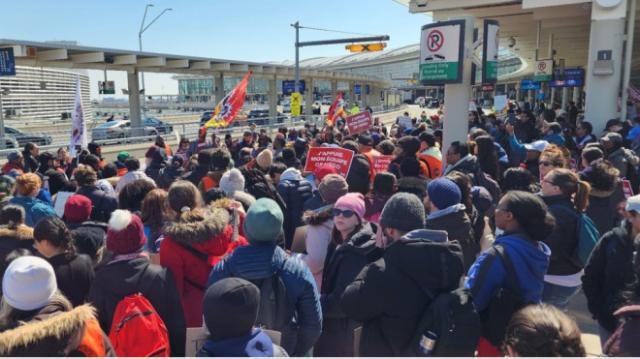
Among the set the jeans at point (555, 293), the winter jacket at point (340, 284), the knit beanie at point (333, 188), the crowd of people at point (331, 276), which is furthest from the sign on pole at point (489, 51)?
the winter jacket at point (340, 284)

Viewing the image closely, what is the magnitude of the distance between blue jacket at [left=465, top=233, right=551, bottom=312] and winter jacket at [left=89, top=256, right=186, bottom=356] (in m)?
1.83

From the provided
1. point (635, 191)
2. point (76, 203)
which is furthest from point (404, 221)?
point (635, 191)

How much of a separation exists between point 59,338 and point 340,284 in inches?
74.3

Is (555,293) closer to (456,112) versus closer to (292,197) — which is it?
(292,197)

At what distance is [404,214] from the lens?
3240mm

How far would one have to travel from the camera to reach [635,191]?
24.7ft

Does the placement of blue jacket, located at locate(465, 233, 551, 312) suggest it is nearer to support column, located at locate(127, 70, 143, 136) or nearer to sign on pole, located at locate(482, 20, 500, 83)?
sign on pole, located at locate(482, 20, 500, 83)

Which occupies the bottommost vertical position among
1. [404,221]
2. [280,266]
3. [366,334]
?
[366,334]

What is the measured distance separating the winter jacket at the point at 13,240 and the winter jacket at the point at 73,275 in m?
0.67

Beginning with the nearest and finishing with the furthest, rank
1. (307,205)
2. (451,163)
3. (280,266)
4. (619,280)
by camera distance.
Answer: (280,266), (619,280), (307,205), (451,163)

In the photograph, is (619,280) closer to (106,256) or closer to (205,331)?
(205,331)

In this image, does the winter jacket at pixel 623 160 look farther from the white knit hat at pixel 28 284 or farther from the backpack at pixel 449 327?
Result: the white knit hat at pixel 28 284

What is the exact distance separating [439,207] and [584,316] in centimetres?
292

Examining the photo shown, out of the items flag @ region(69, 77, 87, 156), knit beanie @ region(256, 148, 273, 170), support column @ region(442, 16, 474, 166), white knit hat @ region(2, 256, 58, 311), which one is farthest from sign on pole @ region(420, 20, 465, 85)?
white knit hat @ region(2, 256, 58, 311)
